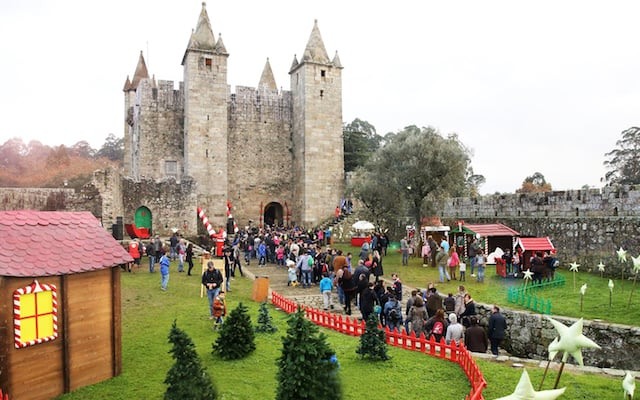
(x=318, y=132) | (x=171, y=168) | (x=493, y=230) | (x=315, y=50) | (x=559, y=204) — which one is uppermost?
(x=315, y=50)

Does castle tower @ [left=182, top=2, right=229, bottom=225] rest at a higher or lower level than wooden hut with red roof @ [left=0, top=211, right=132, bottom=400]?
higher

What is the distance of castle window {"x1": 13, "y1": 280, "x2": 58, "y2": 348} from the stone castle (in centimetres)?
2307

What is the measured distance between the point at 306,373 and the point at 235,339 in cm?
359

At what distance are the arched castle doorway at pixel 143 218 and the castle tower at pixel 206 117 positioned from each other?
4099mm

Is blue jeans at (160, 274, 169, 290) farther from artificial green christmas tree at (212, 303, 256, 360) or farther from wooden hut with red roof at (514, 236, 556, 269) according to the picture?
wooden hut with red roof at (514, 236, 556, 269)

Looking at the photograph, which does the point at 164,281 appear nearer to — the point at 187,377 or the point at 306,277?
the point at 306,277

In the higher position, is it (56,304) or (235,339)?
(56,304)

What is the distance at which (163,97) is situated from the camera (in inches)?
1377

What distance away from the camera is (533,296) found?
13695mm

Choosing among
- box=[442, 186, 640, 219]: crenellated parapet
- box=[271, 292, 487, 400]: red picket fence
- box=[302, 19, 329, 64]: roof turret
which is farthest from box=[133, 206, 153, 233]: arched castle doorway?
box=[271, 292, 487, 400]: red picket fence

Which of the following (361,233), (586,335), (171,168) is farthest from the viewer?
(171,168)

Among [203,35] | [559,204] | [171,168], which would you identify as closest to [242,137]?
[171,168]

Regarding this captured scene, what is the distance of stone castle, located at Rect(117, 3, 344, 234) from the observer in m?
33.7

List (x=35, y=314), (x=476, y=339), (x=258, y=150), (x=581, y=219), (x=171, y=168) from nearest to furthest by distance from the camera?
(x=35, y=314) < (x=476, y=339) < (x=581, y=219) < (x=171, y=168) < (x=258, y=150)
